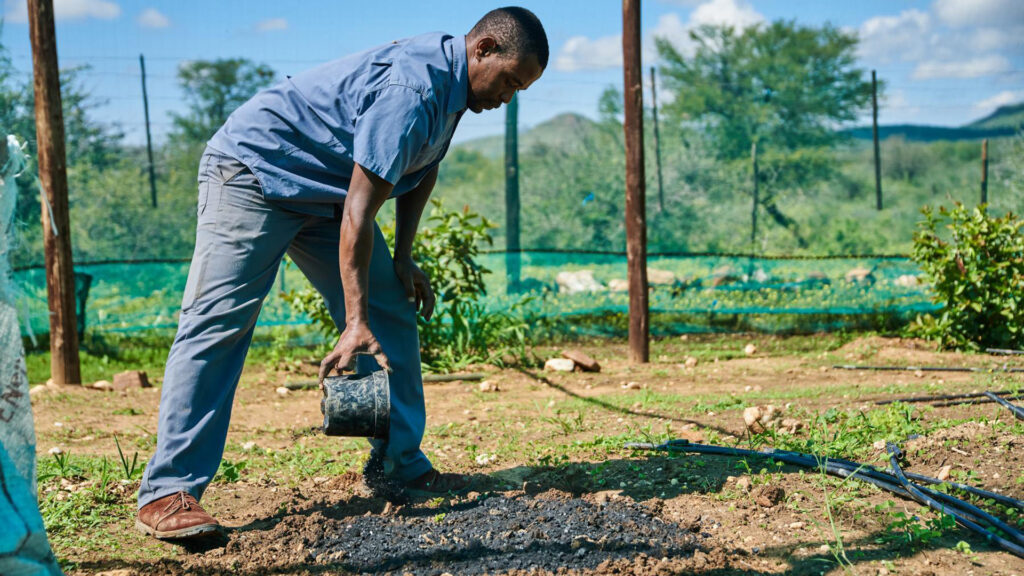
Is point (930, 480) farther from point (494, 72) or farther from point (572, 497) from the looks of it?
point (494, 72)

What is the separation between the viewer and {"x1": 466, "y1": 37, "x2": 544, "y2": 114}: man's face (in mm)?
2624

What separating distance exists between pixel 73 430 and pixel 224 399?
2343 millimetres

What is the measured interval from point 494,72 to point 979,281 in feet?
17.4

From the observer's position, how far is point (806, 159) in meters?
13.8

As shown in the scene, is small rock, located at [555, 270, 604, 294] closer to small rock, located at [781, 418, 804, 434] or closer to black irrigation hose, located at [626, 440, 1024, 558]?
small rock, located at [781, 418, 804, 434]

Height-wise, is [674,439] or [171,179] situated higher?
[171,179]

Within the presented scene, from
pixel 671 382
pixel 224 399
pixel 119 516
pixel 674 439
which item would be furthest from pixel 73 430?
pixel 671 382

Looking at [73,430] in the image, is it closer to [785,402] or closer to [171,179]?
[785,402]

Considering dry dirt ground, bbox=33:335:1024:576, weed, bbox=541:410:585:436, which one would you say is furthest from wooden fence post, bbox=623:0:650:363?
weed, bbox=541:410:585:436

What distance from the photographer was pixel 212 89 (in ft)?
35.1

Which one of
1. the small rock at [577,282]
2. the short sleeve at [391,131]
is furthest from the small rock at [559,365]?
A: the short sleeve at [391,131]

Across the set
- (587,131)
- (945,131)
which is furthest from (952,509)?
(945,131)

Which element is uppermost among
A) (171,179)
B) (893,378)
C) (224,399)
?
(171,179)

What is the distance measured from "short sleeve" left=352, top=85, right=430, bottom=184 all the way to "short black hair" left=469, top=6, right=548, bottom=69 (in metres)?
0.33
